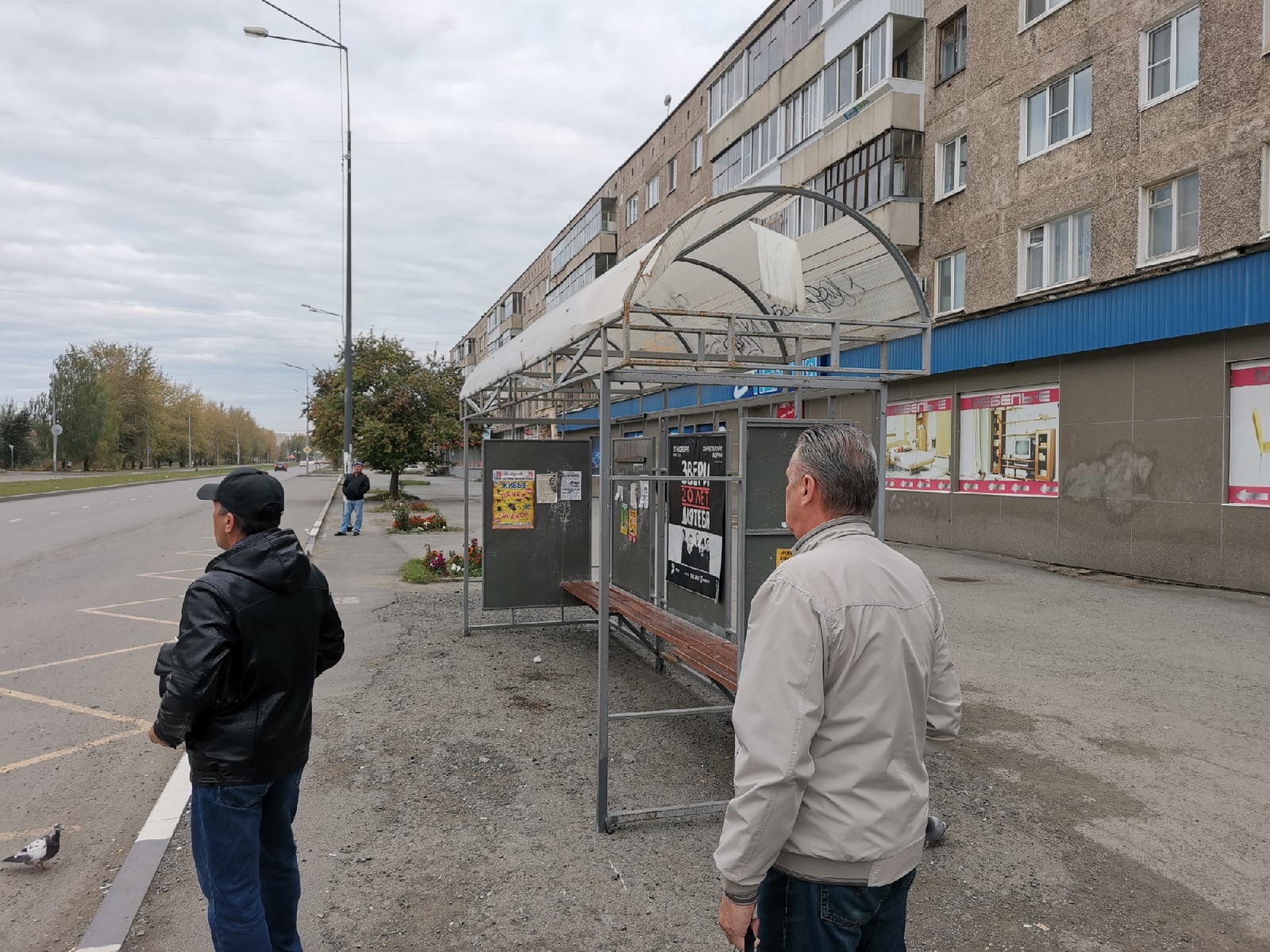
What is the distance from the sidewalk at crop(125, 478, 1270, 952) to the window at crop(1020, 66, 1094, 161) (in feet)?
34.1

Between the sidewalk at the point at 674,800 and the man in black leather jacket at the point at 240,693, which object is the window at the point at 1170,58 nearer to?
the sidewalk at the point at 674,800

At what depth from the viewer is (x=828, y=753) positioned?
71.9 inches

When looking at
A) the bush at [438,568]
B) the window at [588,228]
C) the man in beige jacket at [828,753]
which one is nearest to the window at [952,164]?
the bush at [438,568]

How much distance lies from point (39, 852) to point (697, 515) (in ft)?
12.8

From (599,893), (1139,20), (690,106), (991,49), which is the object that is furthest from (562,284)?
(599,893)

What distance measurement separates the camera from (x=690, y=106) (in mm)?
32875

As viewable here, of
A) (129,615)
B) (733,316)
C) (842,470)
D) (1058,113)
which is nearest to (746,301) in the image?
(733,316)

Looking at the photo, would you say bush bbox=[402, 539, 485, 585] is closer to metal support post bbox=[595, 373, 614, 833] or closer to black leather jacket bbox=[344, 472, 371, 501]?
black leather jacket bbox=[344, 472, 371, 501]

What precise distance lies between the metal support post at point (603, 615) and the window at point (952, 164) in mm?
15815

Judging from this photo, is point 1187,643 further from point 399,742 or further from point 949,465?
point 949,465

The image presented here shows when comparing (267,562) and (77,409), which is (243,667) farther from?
(77,409)

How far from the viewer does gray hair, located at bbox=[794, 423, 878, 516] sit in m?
1.94

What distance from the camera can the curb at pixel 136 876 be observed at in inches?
124

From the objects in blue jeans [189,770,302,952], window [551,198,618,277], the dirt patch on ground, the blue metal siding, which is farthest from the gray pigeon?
window [551,198,618,277]
